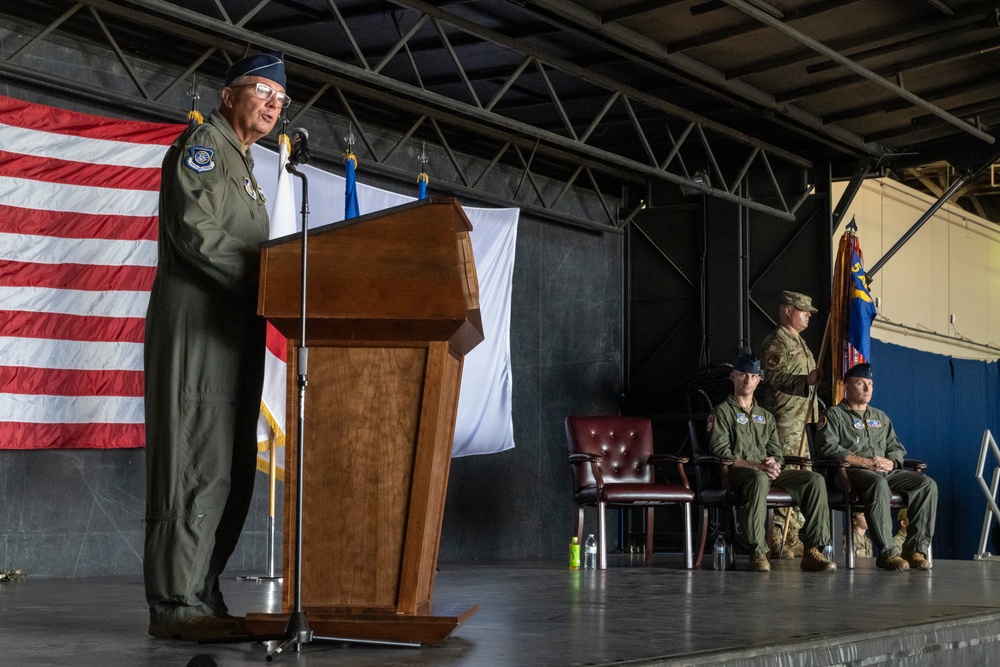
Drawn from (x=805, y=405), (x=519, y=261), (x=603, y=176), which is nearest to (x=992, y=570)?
(x=805, y=405)

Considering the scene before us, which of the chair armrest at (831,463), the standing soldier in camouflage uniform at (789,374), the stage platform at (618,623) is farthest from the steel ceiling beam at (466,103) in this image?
the stage platform at (618,623)

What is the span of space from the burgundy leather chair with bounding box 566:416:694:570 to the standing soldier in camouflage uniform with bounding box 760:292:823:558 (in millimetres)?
783

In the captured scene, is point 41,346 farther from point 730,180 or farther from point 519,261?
point 730,180

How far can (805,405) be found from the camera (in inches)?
297

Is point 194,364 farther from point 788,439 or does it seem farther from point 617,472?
point 788,439

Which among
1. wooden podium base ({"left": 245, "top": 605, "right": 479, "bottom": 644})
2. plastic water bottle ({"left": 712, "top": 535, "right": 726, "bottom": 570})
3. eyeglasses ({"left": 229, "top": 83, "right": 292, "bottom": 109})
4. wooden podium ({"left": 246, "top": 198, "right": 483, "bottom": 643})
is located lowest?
plastic water bottle ({"left": 712, "top": 535, "right": 726, "bottom": 570})

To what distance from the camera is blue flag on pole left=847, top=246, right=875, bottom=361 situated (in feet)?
26.8

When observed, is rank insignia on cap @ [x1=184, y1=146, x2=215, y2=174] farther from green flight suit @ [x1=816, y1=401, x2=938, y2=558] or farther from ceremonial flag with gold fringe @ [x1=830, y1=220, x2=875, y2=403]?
ceremonial flag with gold fringe @ [x1=830, y1=220, x2=875, y2=403]

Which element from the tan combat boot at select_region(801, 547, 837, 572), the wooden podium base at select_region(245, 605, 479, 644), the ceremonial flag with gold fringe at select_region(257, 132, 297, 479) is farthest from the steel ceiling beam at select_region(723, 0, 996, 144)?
the wooden podium base at select_region(245, 605, 479, 644)

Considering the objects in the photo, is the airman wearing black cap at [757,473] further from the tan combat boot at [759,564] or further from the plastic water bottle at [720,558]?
the plastic water bottle at [720,558]

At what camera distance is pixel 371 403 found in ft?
8.11

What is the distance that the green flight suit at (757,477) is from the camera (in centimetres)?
638

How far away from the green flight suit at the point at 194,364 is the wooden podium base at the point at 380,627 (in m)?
0.29

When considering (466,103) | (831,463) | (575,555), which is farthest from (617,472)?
(466,103)
